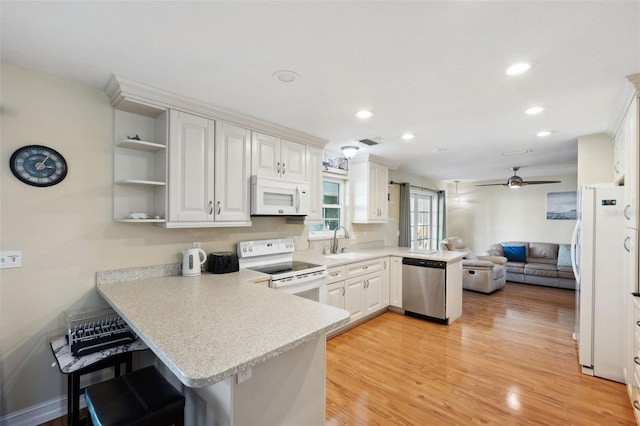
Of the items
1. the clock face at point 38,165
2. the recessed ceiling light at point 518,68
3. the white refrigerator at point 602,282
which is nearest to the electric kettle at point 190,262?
the clock face at point 38,165

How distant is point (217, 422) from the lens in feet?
4.26

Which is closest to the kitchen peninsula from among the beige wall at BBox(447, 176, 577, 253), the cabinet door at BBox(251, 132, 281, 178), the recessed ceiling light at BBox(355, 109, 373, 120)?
the cabinet door at BBox(251, 132, 281, 178)

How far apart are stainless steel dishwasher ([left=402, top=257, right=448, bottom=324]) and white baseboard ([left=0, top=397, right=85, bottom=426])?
3670 mm

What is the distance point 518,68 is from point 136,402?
277 centimetres

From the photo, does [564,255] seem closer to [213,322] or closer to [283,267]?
[283,267]

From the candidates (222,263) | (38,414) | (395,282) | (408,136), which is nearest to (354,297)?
(395,282)

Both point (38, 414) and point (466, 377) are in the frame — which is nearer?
point (38, 414)

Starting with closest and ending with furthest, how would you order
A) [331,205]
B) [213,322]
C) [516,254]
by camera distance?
1. [213,322]
2. [331,205]
3. [516,254]

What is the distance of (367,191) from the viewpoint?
4.48 m

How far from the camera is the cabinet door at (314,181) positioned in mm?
3447

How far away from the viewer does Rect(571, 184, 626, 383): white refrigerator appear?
2504 millimetres

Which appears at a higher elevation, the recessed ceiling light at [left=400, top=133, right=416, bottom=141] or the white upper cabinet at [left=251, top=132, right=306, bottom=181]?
the recessed ceiling light at [left=400, top=133, right=416, bottom=141]

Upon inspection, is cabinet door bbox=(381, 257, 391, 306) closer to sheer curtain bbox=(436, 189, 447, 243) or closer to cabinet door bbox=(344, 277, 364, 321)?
cabinet door bbox=(344, 277, 364, 321)

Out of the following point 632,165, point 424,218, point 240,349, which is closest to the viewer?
point 240,349
